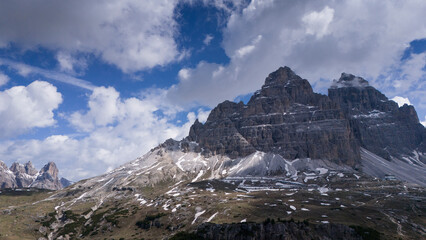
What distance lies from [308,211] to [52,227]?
143866mm

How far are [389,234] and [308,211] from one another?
38363mm

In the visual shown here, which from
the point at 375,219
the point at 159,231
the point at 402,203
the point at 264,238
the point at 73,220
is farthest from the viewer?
the point at 73,220

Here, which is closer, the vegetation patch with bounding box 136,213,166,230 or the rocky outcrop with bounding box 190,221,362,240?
the rocky outcrop with bounding box 190,221,362,240

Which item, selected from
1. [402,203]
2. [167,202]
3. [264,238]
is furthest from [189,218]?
[402,203]

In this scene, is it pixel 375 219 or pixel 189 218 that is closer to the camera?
pixel 375 219

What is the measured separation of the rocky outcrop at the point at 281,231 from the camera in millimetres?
101412

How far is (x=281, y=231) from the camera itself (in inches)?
3989

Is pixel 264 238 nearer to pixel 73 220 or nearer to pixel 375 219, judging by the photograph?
pixel 375 219

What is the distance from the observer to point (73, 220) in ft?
602

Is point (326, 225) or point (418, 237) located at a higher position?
point (326, 225)

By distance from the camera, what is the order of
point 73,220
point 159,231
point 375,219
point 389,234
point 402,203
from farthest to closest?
point 73,220, point 402,203, point 159,231, point 375,219, point 389,234

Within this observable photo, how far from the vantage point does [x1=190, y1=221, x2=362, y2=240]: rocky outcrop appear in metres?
101

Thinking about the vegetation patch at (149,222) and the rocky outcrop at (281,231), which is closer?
the rocky outcrop at (281,231)

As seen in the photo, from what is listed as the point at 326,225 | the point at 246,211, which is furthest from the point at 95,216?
the point at 326,225
